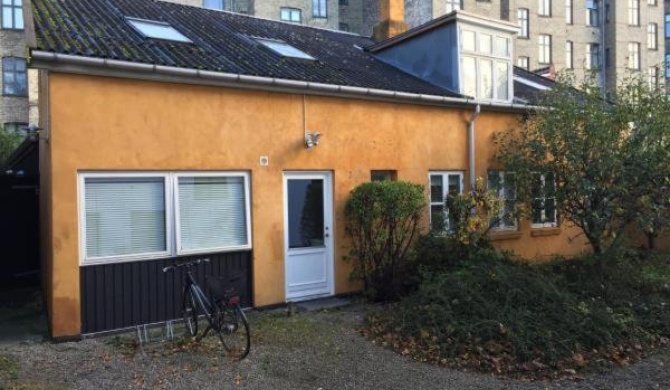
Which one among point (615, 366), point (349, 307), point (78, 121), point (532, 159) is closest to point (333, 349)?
point (349, 307)

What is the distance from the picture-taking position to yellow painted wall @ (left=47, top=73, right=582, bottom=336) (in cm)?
660

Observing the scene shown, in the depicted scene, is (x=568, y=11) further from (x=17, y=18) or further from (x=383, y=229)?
(x=383, y=229)

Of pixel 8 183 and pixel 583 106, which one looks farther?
pixel 8 183

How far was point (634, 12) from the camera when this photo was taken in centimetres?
3931

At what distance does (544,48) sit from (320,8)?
1527 centimetres

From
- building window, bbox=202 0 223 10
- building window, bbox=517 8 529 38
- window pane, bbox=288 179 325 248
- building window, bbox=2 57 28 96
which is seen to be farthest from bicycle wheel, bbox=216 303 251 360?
building window, bbox=517 8 529 38

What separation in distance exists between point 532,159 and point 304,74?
4.57 metres

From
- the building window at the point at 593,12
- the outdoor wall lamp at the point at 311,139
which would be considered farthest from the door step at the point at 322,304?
the building window at the point at 593,12

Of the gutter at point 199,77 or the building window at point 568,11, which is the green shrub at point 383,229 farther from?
the building window at point 568,11

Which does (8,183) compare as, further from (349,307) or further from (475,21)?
(475,21)

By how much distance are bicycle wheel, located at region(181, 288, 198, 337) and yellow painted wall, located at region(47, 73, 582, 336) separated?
4.32 ft

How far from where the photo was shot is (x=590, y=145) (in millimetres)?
9273

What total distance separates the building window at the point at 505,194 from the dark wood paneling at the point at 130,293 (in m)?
5.42

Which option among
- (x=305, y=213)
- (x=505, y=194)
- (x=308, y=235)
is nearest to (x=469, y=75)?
(x=505, y=194)
